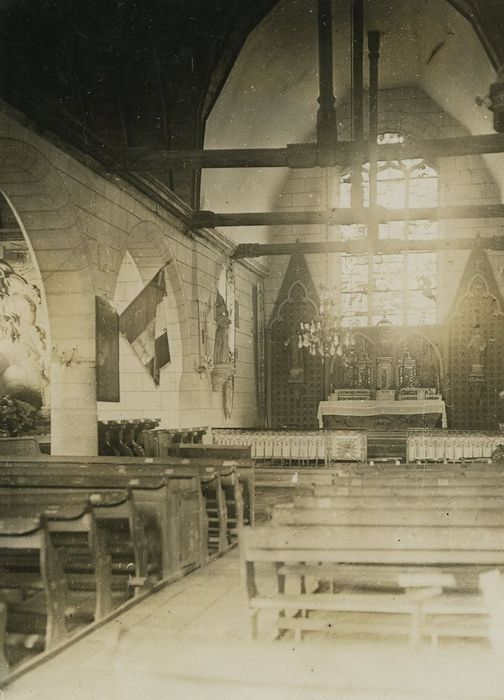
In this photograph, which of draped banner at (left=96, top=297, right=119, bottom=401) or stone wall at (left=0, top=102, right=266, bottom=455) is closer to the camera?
stone wall at (left=0, top=102, right=266, bottom=455)

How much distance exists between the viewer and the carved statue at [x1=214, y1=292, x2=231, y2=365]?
48.7ft

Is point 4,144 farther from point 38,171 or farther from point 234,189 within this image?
point 234,189

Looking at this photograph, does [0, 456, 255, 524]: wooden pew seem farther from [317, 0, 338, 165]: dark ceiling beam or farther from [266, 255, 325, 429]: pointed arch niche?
[266, 255, 325, 429]: pointed arch niche

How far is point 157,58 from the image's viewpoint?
11023mm

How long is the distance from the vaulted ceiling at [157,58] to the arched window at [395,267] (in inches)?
152

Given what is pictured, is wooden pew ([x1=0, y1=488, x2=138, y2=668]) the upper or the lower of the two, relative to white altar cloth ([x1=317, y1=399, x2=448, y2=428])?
lower

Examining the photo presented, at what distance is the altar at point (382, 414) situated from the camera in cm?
1634

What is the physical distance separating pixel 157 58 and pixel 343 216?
3.71 meters

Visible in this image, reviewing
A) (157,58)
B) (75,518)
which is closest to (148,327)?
(157,58)

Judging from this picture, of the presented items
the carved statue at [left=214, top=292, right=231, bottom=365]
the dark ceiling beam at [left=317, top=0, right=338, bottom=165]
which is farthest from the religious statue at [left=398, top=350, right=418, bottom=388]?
the dark ceiling beam at [left=317, top=0, right=338, bottom=165]

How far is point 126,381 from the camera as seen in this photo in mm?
12914

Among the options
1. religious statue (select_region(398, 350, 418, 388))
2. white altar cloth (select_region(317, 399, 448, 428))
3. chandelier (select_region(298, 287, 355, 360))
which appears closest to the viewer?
chandelier (select_region(298, 287, 355, 360))

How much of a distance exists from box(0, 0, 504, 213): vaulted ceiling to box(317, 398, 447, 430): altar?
5.79 metres

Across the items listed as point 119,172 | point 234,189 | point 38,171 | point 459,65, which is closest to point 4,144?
point 38,171
